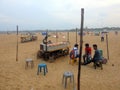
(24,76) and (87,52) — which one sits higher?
(87,52)

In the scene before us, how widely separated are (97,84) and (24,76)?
3752 millimetres

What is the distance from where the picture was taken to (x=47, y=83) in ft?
25.6

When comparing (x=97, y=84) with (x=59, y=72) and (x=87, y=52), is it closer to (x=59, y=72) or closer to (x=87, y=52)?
(x=59, y=72)

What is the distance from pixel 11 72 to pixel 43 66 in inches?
75.3

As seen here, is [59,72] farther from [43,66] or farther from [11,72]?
[11,72]

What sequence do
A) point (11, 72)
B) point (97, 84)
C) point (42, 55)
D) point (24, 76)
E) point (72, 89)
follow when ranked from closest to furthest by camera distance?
point (72, 89) → point (97, 84) → point (24, 76) → point (11, 72) → point (42, 55)

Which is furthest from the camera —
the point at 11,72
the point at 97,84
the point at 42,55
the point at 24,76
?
the point at 42,55

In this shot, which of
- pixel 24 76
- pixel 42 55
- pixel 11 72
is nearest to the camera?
pixel 24 76

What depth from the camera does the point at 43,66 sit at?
364 inches

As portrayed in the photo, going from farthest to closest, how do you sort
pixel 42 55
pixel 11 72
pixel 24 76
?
1. pixel 42 55
2. pixel 11 72
3. pixel 24 76

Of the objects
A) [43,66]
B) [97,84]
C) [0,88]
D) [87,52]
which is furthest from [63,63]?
[0,88]

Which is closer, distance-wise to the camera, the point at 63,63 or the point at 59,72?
the point at 59,72

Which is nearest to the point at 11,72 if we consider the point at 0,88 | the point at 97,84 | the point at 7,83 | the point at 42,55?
the point at 7,83

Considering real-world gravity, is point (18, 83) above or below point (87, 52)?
below
